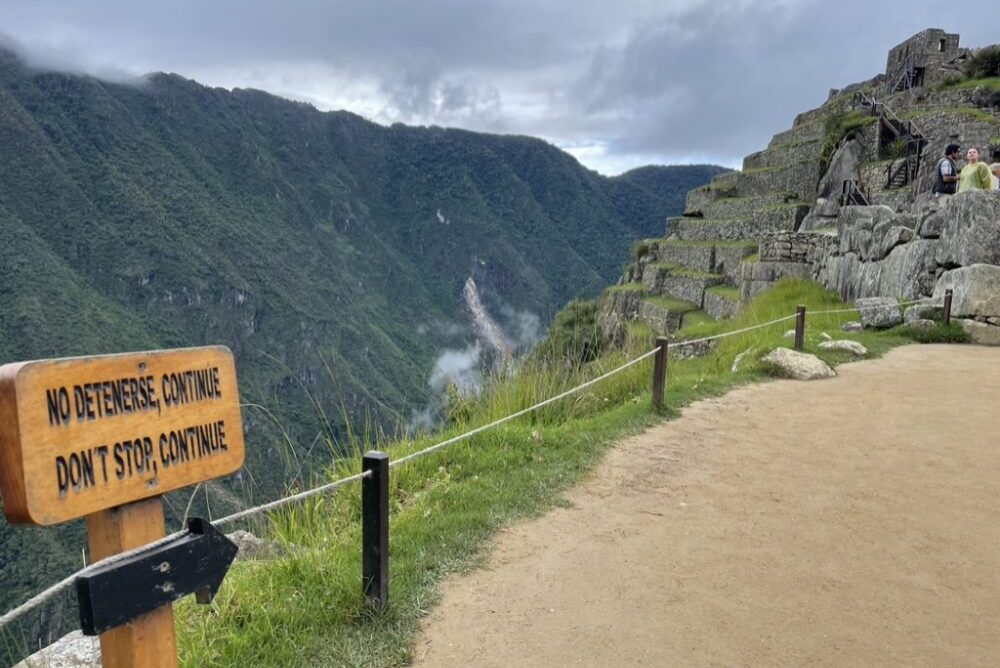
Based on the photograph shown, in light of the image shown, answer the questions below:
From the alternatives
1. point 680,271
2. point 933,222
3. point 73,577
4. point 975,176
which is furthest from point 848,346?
point 680,271

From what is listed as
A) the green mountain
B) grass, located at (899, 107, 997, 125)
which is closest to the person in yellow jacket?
grass, located at (899, 107, 997, 125)

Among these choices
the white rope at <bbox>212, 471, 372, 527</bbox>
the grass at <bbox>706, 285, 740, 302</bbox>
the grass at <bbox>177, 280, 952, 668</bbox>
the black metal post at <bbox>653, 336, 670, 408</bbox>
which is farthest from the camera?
the grass at <bbox>706, 285, 740, 302</bbox>

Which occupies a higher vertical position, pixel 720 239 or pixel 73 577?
pixel 720 239

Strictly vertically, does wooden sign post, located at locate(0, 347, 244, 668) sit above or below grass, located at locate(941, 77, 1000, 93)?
below

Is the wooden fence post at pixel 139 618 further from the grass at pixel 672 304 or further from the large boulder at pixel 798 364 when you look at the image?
the grass at pixel 672 304

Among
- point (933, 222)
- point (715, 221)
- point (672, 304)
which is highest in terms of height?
point (715, 221)

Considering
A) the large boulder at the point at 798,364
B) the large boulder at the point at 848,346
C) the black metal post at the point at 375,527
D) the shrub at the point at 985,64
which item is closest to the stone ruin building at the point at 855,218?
the shrub at the point at 985,64

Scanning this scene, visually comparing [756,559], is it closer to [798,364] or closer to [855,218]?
[798,364]

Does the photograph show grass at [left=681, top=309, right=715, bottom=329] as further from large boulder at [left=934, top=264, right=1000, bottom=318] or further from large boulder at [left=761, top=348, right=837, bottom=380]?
large boulder at [left=761, top=348, right=837, bottom=380]

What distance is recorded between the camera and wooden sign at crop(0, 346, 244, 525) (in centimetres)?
126

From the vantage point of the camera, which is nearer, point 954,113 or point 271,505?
point 271,505

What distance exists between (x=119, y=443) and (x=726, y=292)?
16.4 m

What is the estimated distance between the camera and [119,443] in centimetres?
141

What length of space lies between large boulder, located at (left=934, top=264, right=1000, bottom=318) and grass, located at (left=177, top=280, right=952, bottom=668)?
362 centimetres
